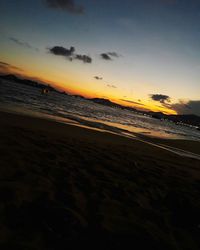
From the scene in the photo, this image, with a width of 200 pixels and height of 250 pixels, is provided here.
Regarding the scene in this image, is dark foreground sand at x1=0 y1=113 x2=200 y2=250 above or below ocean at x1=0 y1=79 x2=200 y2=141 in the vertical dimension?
above

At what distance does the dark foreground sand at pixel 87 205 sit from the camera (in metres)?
3.76

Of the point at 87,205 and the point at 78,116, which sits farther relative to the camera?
the point at 78,116

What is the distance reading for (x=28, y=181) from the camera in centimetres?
549

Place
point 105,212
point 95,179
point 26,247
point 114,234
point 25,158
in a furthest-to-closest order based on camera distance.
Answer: point 25,158
point 95,179
point 105,212
point 114,234
point 26,247

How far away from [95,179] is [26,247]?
352 cm

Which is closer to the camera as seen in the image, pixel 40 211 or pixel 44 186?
pixel 40 211

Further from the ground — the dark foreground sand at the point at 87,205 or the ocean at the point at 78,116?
the dark foreground sand at the point at 87,205

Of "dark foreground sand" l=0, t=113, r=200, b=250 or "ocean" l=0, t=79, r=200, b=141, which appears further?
"ocean" l=0, t=79, r=200, b=141

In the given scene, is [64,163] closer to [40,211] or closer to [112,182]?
[112,182]

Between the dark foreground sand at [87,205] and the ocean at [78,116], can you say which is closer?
the dark foreground sand at [87,205]

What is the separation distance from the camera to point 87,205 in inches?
194

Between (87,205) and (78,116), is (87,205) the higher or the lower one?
the higher one

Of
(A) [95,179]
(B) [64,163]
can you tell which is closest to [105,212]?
(A) [95,179]

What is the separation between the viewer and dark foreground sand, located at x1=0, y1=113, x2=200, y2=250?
3.76 meters
